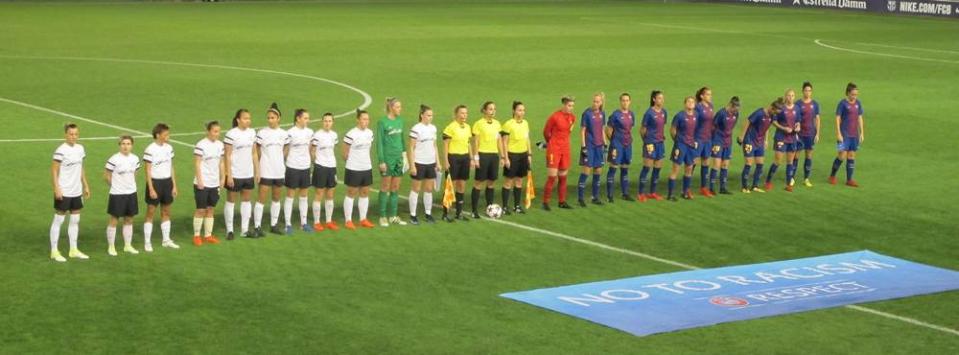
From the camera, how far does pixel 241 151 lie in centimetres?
2123

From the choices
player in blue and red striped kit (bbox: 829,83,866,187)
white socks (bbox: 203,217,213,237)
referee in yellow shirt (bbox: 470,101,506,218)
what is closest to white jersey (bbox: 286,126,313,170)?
white socks (bbox: 203,217,213,237)

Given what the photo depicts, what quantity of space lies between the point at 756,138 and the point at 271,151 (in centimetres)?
922

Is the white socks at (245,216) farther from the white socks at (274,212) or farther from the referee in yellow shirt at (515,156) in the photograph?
the referee in yellow shirt at (515,156)

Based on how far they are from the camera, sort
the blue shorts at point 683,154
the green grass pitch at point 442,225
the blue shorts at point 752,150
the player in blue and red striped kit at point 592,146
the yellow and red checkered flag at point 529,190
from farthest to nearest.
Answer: the blue shorts at point 752,150, the blue shorts at point 683,154, the player in blue and red striped kit at point 592,146, the yellow and red checkered flag at point 529,190, the green grass pitch at point 442,225

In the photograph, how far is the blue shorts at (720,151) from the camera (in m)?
25.9

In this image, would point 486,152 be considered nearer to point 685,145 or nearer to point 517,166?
point 517,166

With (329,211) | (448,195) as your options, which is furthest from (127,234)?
(448,195)

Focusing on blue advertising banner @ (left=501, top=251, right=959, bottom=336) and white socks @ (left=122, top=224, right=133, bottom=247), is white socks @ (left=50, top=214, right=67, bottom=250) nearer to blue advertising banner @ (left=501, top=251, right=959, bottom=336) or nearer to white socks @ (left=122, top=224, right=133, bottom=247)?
white socks @ (left=122, top=224, right=133, bottom=247)

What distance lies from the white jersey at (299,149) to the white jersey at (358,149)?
2.13 ft

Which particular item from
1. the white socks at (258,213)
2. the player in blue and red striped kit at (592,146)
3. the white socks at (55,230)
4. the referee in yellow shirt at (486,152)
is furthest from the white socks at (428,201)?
the white socks at (55,230)

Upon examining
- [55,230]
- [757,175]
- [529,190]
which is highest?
[55,230]

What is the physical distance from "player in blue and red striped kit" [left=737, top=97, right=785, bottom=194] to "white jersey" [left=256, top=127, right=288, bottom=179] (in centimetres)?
865

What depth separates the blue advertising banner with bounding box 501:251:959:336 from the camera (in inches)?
681

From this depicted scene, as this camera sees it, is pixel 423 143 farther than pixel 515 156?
No
